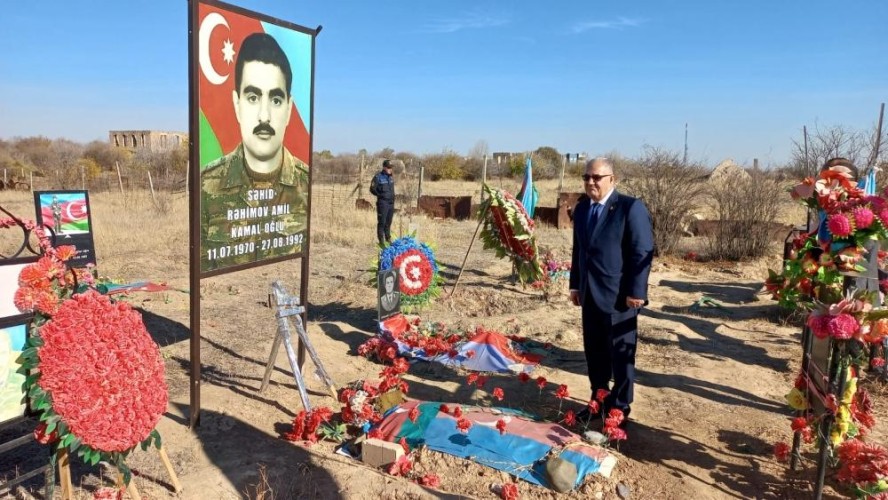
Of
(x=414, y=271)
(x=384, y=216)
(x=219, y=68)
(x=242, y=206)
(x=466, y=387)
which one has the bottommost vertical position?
(x=466, y=387)

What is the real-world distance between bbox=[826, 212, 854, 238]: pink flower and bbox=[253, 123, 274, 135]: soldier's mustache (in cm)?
349

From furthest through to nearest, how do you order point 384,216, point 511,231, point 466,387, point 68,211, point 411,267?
point 384,216
point 511,231
point 68,211
point 411,267
point 466,387

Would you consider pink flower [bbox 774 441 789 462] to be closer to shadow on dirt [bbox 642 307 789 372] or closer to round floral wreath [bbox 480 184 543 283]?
shadow on dirt [bbox 642 307 789 372]

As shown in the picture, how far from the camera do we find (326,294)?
852cm

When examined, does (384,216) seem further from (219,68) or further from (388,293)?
(219,68)

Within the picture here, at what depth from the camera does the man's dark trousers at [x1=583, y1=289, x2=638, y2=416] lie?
3.96 metres

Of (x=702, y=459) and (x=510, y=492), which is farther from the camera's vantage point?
(x=702, y=459)

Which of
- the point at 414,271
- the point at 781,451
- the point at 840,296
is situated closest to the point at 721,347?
the point at 781,451

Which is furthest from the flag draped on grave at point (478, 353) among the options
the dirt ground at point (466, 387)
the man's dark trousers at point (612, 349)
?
the man's dark trousers at point (612, 349)

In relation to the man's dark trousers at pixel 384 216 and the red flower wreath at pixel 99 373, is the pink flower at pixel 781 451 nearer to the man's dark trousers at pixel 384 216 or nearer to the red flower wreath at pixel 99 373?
the red flower wreath at pixel 99 373

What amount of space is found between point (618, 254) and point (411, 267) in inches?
123

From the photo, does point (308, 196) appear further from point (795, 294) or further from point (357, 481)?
point (795, 294)

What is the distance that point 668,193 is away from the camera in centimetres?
1221

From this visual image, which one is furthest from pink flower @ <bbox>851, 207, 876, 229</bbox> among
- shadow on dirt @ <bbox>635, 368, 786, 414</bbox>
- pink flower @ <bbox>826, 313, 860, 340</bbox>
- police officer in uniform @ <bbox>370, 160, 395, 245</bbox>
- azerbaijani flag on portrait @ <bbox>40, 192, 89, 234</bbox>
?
police officer in uniform @ <bbox>370, 160, 395, 245</bbox>
